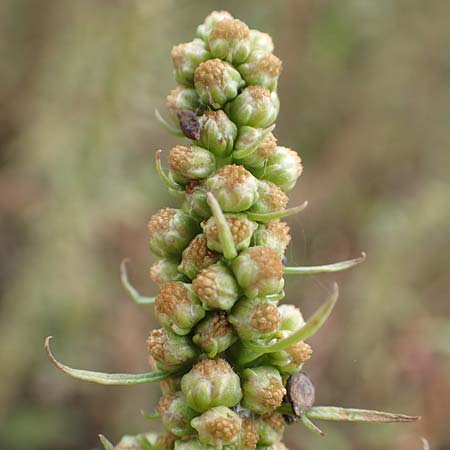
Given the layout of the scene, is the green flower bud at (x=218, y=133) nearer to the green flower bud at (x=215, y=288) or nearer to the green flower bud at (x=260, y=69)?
the green flower bud at (x=260, y=69)

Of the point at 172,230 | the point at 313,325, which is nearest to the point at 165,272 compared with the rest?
the point at 172,230

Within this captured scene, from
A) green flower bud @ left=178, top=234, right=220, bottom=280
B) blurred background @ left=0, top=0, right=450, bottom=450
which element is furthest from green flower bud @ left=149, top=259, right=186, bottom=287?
blurred background @ left=0, top=0, right=450, bottom=450

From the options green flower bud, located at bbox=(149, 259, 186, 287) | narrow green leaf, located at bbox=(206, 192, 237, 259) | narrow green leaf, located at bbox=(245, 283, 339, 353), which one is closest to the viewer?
narrow green leaf, located at bbox=(245, 283, 339, 353)

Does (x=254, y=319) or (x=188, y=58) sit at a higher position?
(x=188, y=58)

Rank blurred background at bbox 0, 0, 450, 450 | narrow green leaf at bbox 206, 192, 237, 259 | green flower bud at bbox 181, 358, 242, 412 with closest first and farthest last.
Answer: narrow green leaf at bbox 206, 192, 237, 259, green flower bud at bbox 181, 358, 242, 412, blurred background at bbox 0, 0, 450, 450

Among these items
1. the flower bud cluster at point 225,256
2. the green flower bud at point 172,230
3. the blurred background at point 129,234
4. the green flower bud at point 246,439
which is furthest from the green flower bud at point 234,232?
the blurred background at point 129,234

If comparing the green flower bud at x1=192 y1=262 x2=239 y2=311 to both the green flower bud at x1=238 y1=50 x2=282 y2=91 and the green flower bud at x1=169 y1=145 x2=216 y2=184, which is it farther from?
the green flower bud at x1=238 y1=50 x2=282 y2=91

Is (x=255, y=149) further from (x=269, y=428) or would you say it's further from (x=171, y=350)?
(x=269, y=428)
